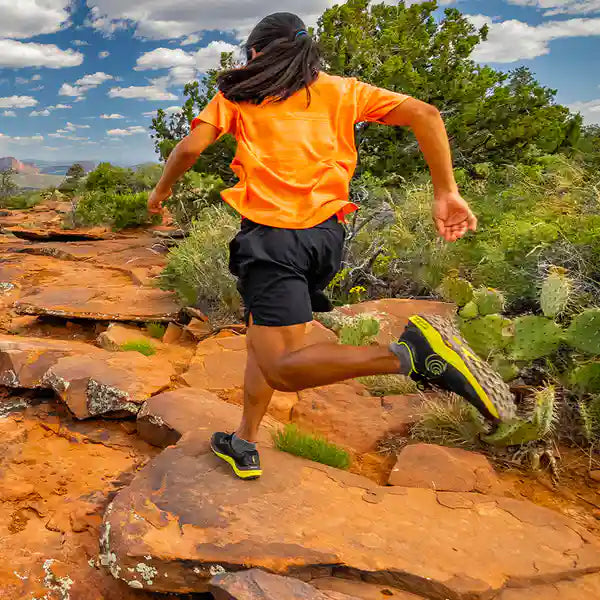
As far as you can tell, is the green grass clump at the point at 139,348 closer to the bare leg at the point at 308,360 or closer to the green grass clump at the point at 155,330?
the green grass clump at the point at 155,330

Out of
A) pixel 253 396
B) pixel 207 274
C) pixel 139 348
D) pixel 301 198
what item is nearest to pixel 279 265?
pixel 301 198

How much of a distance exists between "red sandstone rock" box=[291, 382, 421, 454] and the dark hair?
6.75 ft

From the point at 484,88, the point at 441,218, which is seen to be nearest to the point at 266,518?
the point at 441,218

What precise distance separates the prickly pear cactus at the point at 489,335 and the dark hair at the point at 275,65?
1.86 metres

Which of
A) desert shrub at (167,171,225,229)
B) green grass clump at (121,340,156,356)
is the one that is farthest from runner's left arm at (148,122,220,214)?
desert shrub at (167,171,225,229)

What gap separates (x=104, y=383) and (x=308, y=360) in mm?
2074

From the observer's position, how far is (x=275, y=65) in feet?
7.17

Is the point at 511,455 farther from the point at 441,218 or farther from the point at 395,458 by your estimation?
the point at 441,218

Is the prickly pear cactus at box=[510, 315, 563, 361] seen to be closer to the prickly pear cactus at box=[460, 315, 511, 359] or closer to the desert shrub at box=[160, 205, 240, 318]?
the prickly pear cactus at box=[460, 315, 511, 359]

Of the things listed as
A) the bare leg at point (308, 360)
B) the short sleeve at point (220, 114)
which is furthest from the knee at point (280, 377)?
the short sleeve at point (220, 114)

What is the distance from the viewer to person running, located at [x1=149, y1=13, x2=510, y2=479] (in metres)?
2.09

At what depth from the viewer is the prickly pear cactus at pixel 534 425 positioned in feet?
9.49

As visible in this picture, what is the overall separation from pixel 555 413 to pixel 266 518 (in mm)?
1802

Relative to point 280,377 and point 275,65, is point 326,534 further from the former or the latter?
point 275,65
